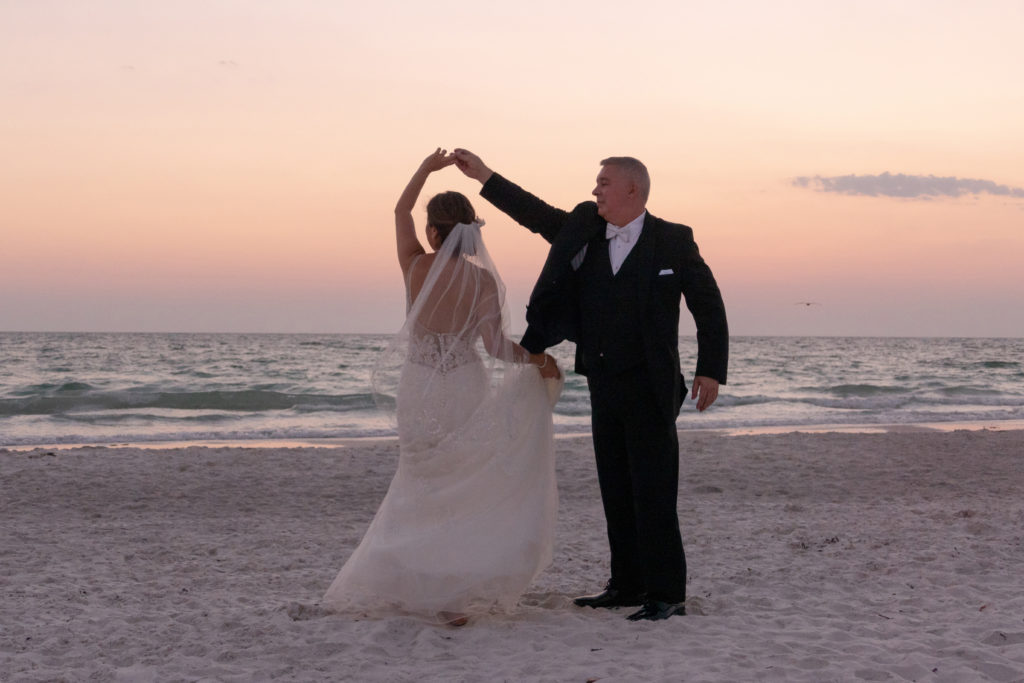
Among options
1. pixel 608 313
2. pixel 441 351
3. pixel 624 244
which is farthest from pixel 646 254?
pixel 441 351

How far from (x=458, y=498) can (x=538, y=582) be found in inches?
49.9

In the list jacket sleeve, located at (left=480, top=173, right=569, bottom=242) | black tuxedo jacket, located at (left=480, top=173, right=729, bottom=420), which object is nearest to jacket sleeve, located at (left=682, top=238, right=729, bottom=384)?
black tuxedo jacket, located at (left=480, top=173, right=729, bottom=420)

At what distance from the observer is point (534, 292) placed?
4082 millimetres

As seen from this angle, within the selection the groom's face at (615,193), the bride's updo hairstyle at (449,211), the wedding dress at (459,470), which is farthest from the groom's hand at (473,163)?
the groom's face at (615,193)

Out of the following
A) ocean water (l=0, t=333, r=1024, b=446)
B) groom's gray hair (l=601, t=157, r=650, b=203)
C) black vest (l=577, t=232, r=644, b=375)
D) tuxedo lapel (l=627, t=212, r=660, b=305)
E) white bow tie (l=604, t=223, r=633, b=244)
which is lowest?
ocean water (l=0, t=333, r=1024, b=446)

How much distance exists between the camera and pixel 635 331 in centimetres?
400

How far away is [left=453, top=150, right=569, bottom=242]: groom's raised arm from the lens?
14.0 feet

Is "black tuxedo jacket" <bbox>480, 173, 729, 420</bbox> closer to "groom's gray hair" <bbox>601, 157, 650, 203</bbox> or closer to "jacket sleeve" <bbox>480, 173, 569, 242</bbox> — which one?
"jacket sleeve" <bbox>480, 173, 569, 242</bbox>

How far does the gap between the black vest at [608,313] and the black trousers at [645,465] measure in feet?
0.24

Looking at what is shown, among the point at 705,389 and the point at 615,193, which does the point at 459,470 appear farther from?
the point at 615,193

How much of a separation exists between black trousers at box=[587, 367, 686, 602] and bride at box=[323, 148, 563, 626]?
278 millimetres

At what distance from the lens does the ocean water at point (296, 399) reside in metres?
16.3

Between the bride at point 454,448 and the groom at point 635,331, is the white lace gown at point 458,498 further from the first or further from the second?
the groom at point 635,331

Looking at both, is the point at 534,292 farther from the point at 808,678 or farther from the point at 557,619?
the point at 808,678
